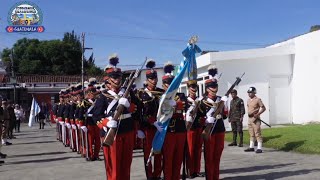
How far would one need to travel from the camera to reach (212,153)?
28.1ft

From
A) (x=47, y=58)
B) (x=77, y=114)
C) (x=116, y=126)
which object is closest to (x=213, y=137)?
(x=116, y=126)

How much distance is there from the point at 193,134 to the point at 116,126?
2784mm

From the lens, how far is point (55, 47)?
62.4 metres

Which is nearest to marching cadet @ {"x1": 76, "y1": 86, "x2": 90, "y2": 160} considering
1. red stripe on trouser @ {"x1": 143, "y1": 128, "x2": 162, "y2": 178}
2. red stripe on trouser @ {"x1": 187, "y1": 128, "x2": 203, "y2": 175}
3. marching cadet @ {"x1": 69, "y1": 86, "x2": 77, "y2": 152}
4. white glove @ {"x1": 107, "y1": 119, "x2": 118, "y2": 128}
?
marching cadet @ {"x1": 69, "y1": 86, "x2": 77, "y2": 152}

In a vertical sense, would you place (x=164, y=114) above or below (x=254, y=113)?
above

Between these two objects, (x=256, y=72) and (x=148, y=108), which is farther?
(x=256, y=72)

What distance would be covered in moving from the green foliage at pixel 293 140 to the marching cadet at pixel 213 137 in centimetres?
523

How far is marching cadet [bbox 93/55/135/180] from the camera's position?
6984 mm

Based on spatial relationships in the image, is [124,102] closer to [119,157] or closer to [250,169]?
[119,157]

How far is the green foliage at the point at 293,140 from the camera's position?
13276 millimetres

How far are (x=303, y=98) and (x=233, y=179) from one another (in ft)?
43.8

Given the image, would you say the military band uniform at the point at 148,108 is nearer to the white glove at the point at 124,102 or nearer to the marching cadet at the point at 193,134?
the marching cadet at the point at 193,134

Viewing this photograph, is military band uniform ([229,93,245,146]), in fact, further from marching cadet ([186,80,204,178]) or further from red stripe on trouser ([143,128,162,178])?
red stripe on trouser ([143,128,162,178])

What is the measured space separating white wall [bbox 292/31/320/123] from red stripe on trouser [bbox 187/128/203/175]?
12.9 m
